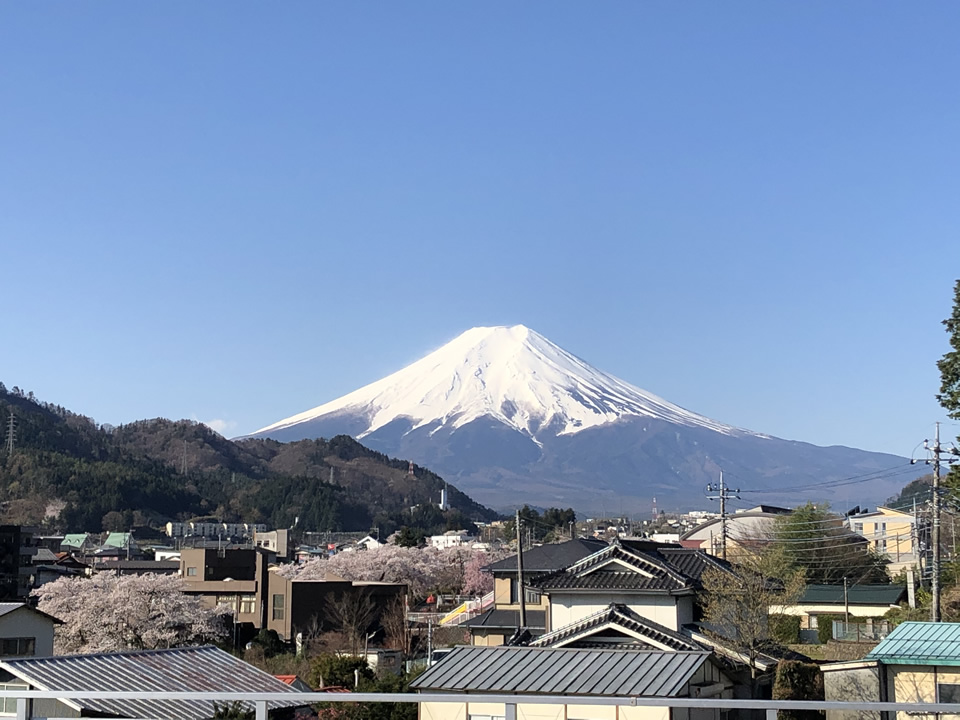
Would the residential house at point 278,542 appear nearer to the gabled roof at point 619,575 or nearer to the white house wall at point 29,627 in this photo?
the white house wall at point 29,627

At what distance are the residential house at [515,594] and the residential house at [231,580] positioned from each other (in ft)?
46.5

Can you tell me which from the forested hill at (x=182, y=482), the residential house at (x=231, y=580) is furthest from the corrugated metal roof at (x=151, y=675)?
the forested hill at (x=182, y=482)

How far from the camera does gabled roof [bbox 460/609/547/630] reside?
3133 centimetres

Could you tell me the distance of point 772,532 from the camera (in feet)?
178

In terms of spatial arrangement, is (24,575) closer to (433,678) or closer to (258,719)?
(433,678)

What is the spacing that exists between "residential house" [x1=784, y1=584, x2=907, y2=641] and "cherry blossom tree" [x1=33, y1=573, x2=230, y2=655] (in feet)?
71.0

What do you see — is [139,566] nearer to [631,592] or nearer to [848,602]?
[848,602]

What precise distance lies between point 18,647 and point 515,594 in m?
15.9

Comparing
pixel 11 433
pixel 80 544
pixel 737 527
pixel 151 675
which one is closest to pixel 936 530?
pixel 151 675

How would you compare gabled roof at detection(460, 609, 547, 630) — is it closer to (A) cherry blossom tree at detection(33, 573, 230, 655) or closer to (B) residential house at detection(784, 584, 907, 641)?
(B) residential house at detection(784, 584, 907, 641)

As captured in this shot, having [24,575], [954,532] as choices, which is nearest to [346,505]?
[24,575]

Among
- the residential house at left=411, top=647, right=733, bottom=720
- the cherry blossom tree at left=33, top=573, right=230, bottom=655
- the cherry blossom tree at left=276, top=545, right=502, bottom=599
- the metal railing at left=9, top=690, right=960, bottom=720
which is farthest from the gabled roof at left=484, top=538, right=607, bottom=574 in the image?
the metal railing at left=9, top=690, right=960, bottom=720

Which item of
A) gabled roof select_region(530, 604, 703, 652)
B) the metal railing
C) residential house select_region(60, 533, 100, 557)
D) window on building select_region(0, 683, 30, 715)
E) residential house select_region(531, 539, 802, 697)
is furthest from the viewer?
residential house select_region(60, 533, 100, 557)

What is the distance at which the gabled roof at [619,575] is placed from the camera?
69.9 feet
